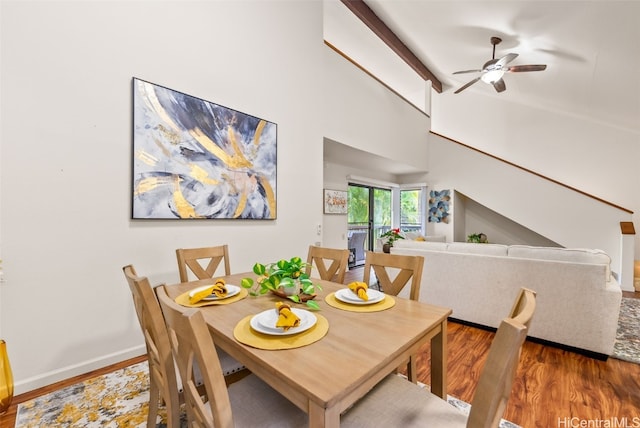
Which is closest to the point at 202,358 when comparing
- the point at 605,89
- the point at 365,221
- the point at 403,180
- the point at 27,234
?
the point at 27,234

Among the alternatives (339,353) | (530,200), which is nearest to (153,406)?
(339,353)

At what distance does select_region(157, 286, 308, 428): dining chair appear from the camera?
62 centimetres

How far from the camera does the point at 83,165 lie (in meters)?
1.82

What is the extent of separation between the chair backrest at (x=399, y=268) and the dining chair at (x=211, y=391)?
31.5 inches

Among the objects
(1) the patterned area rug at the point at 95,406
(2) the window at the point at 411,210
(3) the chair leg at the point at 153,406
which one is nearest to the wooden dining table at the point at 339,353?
(3) the chair leg at the point at 153,406

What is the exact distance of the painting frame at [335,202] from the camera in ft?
15.5

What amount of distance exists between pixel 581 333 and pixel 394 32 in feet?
16.3

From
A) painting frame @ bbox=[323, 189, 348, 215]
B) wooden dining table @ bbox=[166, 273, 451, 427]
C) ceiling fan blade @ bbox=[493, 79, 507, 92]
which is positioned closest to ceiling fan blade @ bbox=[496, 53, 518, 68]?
ceiling fan blade @ bbox=[493, 79, 507, 92]

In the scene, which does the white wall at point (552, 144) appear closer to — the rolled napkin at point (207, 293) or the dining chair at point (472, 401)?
the dining chair at point (472, 401)

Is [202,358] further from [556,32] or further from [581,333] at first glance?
[556,32]

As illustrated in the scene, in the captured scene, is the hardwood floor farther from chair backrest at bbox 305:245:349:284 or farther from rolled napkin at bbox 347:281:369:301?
rolled napkin at bbox 347:281:369:301

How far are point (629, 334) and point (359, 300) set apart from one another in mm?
3102

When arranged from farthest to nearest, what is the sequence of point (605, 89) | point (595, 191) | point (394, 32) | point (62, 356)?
point (595, 191), point (394, 32), point (605, 89), point (62, 356)

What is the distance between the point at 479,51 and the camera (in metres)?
4.39
